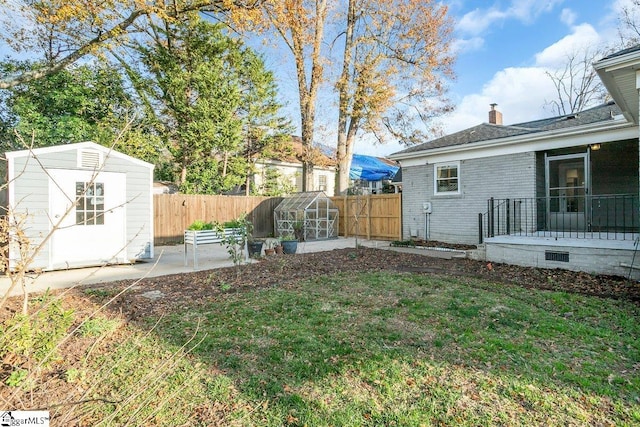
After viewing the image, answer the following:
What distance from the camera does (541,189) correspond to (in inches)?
390

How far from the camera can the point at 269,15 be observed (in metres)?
14.1

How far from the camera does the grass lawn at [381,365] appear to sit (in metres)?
2.43

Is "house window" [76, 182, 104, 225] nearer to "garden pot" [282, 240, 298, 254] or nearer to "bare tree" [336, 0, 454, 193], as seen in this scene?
"garden pot" [282, 240, 298, 254]

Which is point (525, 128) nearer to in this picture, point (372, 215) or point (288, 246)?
point (372, 215)


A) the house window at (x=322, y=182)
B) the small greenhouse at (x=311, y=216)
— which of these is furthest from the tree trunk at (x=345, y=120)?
the house window at (x=322, y=182)

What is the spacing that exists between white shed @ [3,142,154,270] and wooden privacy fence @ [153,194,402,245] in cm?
455

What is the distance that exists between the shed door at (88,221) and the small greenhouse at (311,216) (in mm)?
7091

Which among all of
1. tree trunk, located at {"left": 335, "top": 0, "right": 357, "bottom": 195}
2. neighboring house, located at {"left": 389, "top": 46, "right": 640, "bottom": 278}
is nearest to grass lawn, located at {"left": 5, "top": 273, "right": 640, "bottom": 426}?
neighboring house, located at {"left": 389, "top": 46, "right": 640, "bottom": 278}

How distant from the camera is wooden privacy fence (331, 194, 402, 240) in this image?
13.7 m

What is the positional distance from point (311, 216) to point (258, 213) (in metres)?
2.74

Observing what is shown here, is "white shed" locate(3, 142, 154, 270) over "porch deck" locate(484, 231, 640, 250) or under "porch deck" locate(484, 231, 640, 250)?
over

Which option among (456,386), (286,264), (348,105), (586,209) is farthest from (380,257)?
(348,105)

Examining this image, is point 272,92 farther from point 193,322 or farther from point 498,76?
point 193,322

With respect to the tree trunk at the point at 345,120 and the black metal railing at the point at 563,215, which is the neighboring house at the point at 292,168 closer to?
the tree trunk at the point at 345,120
